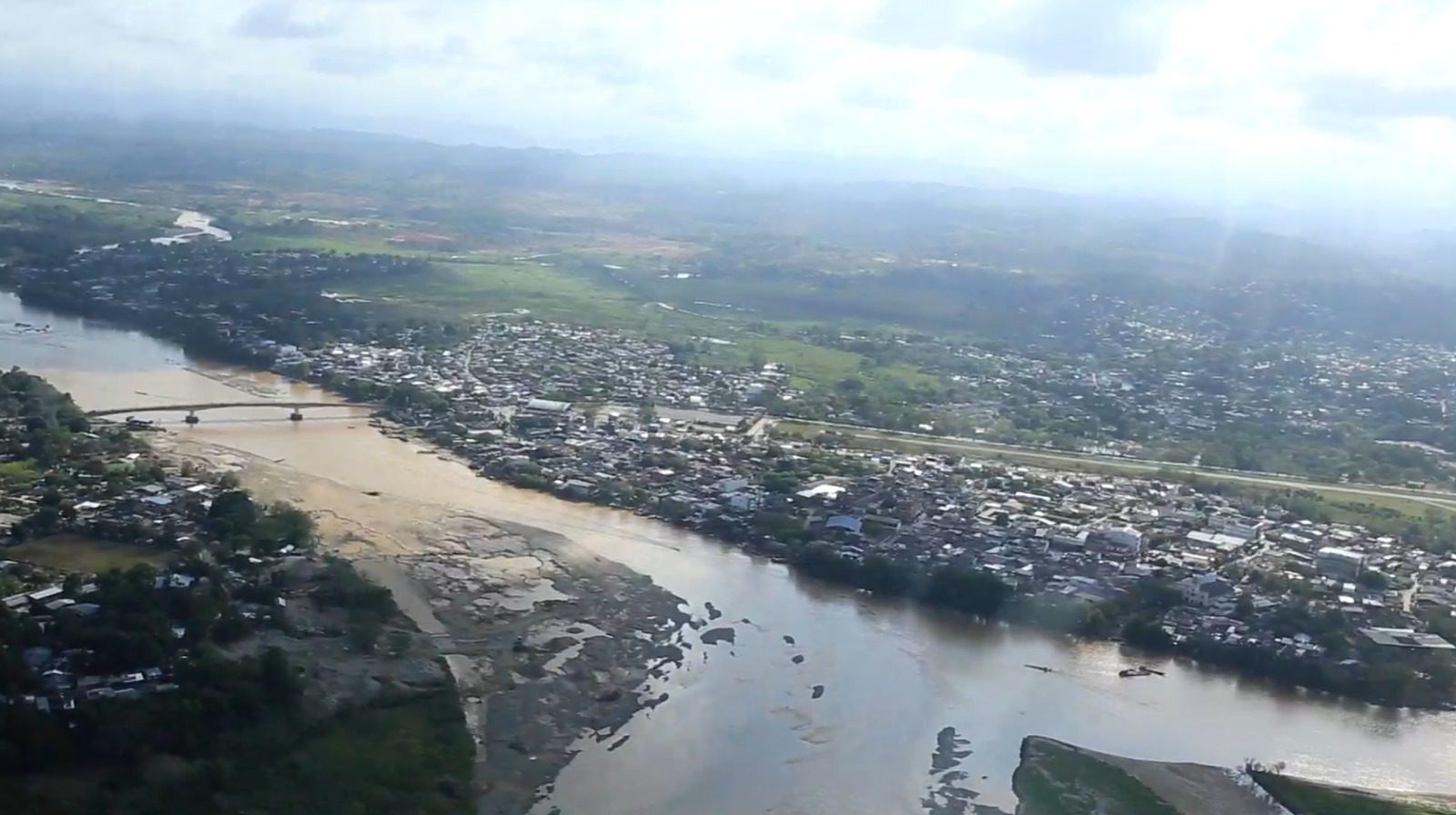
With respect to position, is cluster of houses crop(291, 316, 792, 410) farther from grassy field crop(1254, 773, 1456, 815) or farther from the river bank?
grassy field crop(1254, 773, 1456, 815)

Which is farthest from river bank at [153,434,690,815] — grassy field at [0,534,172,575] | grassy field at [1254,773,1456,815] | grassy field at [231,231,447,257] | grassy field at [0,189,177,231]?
grassy field at [0,189,177,231]

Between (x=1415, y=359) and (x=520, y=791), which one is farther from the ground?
(x=1415, y=359)

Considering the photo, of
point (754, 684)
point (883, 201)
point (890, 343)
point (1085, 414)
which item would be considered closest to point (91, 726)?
point (754, 684)

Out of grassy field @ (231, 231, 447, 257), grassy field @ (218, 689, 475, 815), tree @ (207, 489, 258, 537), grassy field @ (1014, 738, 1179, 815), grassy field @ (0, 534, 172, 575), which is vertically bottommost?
grassy field @ (218, 689, 475, 815)

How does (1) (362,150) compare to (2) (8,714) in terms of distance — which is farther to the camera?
(1) (362,150)

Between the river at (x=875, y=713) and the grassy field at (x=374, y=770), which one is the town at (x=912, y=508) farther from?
the grassy field at (x=374, y=770)

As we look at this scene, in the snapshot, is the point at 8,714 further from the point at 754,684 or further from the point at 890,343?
the point at 890,343

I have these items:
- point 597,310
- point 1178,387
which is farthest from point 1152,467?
point 597,310
